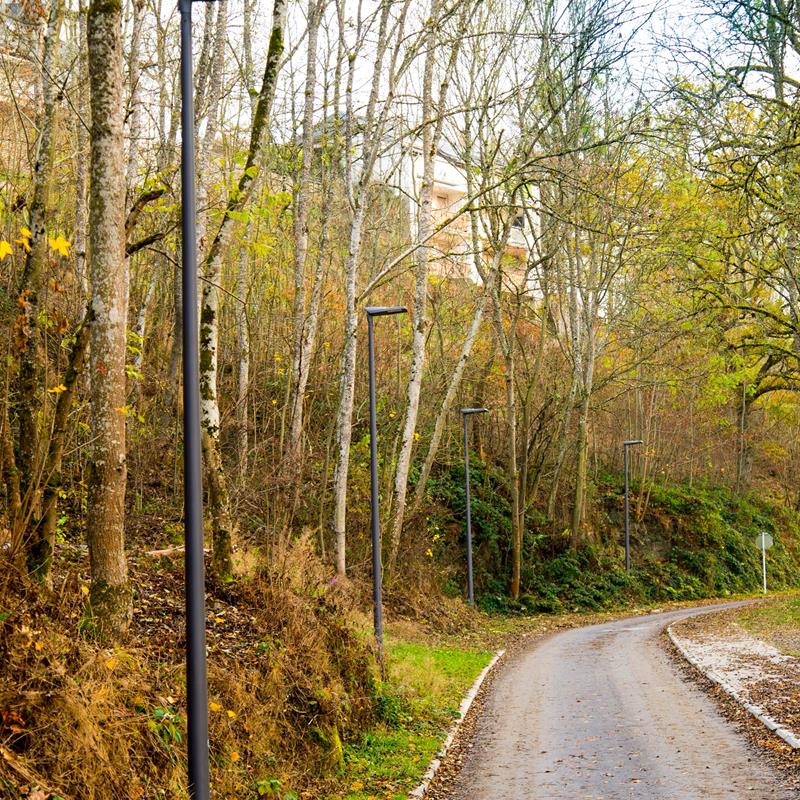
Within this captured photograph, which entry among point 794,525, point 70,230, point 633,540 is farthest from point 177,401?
point 794,525

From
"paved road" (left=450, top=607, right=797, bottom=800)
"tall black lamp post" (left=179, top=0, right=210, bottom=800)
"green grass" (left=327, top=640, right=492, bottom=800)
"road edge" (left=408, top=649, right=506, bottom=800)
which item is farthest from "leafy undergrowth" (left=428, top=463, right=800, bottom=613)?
"tall black lamp post" (left=179, top=0, right=210, bottom=800)

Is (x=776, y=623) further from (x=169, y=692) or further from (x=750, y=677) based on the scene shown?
(x=169, y=692)

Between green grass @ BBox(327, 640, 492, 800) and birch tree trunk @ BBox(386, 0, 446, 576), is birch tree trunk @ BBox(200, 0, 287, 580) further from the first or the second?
birch tree trunk @ BBox(386, 0, 446, 576)

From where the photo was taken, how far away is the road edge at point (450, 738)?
415 inches

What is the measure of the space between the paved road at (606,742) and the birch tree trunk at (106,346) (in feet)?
14.6

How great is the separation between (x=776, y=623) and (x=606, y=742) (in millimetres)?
14466

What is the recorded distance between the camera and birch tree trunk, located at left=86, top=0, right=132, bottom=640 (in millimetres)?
8906

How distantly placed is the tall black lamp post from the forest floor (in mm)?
6455

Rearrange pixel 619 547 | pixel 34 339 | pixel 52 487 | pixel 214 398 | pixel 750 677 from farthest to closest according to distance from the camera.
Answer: pixel 619 547, pixel 750 677, pixel 214 398, pixel 34 339, pixel 52 487

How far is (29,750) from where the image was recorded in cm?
687

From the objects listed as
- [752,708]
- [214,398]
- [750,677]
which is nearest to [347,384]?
[214,398]

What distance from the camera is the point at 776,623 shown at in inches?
995

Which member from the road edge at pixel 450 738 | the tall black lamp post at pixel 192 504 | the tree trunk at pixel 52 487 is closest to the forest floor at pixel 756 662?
the road edge at pixel 450 738

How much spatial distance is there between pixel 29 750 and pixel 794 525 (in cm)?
4901
